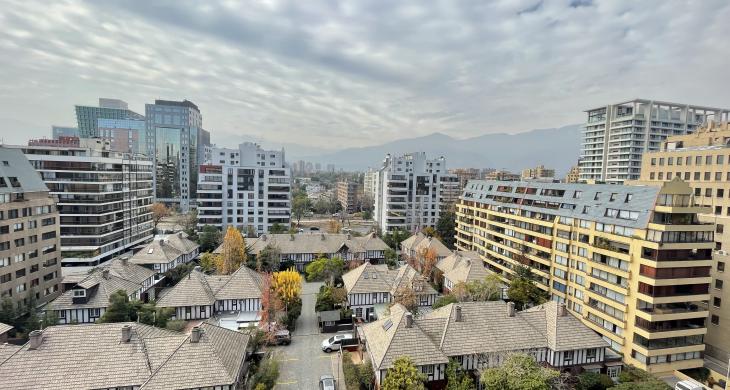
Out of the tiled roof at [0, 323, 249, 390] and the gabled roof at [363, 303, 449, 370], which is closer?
the tiled roof at [0, 323, 249, 390]

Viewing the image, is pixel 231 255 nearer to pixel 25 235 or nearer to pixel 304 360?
pixel 25 235

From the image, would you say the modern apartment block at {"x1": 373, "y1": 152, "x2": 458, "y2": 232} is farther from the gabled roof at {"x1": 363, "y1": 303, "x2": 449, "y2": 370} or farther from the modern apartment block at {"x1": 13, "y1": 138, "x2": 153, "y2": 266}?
the gabled roof at {"x1": 363, "y1": 303, "x2": 449, "y2": 370}

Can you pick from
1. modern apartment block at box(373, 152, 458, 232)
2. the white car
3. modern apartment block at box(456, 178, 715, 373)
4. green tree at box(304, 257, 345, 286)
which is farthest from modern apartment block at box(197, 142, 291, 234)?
modern apartment block at box(456, 178, 715, 373)

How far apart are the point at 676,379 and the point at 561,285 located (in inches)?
544

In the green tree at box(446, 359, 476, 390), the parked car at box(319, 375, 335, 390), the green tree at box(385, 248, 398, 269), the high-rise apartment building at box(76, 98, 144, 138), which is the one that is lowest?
the parked car at box(319, 375, 335, 390)

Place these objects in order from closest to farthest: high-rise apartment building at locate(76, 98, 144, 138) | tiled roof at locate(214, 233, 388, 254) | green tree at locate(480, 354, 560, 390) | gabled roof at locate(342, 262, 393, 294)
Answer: green tree at locate(480, 354, 560, 390), gabled roof at locate(342, 262, 393, 294), tiled roof at locate(214, 233, 388, 254), high-rise apartment building at locate(76, 98, 144, 138)

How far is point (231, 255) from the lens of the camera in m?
54.1

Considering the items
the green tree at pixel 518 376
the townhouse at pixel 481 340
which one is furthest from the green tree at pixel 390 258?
the green tree at pixel 518 376

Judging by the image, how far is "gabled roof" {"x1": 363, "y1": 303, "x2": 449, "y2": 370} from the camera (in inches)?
1085

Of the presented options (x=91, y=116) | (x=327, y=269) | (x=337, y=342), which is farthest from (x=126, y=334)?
(x=91, y=116)

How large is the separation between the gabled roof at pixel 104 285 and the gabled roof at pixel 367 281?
26.2 meters

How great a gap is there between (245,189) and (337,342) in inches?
2165

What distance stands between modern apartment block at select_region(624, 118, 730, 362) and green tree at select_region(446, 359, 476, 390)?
26702 mm

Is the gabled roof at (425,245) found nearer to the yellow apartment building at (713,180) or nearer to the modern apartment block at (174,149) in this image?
the yellow apartment building at (713,180)
